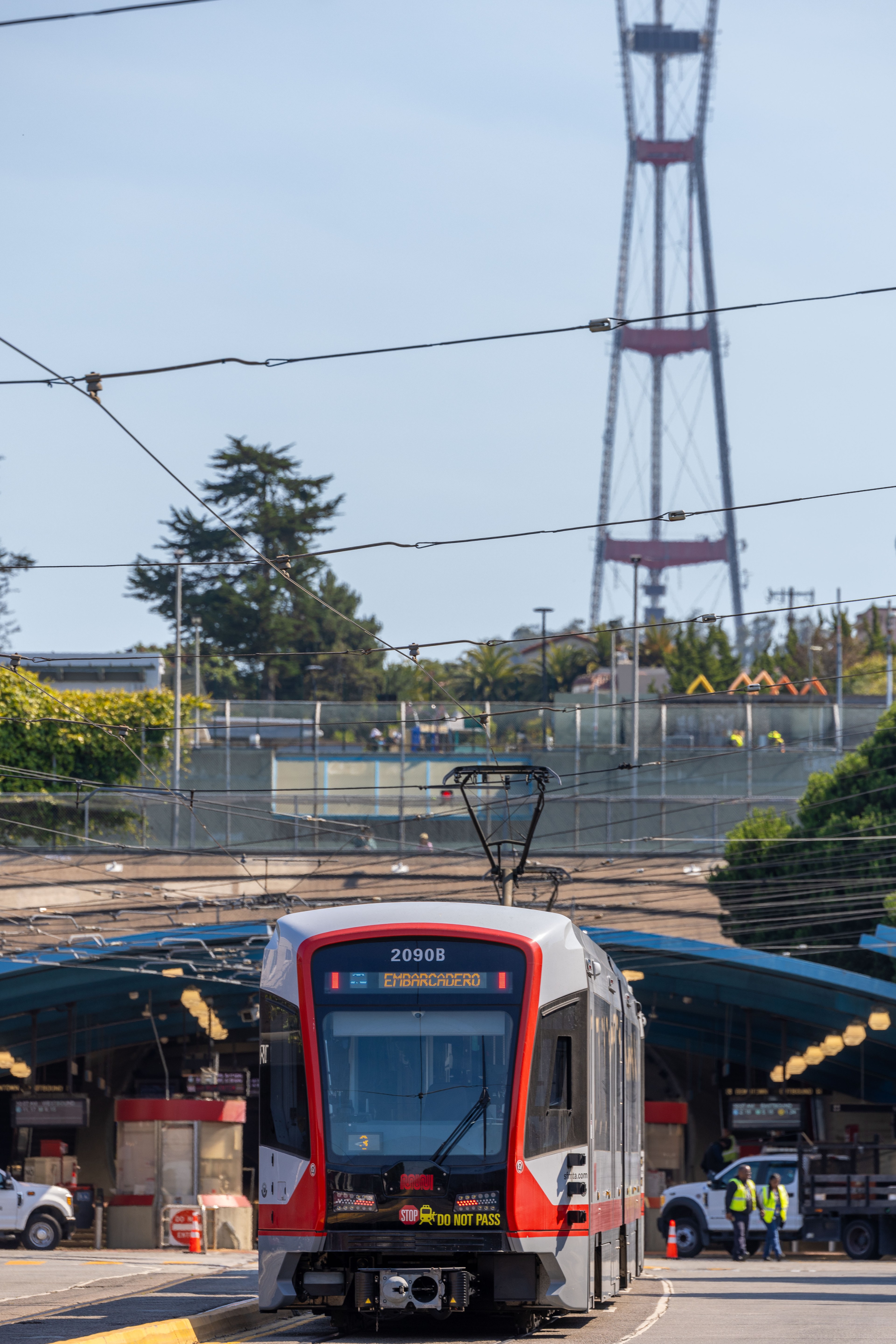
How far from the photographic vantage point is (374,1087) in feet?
44.8

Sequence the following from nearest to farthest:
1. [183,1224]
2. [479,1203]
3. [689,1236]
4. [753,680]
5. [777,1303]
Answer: [479,1203], [777,1303], [689,1236], [183,1224], [753,680]

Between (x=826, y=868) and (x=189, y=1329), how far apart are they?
34.4 metres

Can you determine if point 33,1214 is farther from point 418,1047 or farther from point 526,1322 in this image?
point 418,1047

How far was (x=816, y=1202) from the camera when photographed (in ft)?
107

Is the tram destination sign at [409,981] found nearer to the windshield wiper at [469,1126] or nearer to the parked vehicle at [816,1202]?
the windshield wiper at [469,1126]

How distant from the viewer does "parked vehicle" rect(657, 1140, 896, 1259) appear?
105ft

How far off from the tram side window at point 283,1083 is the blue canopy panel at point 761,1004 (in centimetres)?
2266

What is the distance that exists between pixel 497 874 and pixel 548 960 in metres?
11.5

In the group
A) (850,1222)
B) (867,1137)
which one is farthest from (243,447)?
(850,1222)

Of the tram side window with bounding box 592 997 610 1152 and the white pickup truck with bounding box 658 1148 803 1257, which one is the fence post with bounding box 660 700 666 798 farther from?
the tram side window with bounding box 592 997 610 1152

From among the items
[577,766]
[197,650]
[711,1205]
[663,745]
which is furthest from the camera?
[197,650]

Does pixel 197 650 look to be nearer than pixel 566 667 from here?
Yes

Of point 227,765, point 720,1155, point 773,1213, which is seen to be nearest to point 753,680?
point 227,765

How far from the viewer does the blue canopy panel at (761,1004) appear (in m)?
37.0
